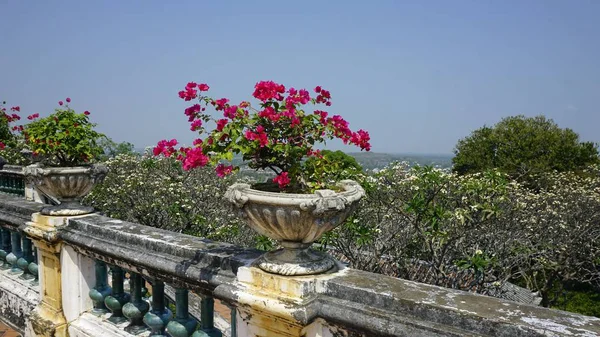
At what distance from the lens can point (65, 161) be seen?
3768mm

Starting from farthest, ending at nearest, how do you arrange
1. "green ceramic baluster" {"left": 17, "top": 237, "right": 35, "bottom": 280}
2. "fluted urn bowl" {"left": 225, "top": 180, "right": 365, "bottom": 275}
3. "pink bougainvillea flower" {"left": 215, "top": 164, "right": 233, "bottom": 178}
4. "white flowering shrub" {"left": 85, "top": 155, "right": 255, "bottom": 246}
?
"white flowering shrub" {"left": 85, "top": 155, "right": 255, "bottom": 246} → "green ceramic baluster" {"left": 17, "top": 237, "right": 35, "bottom": 280} → "pink bougainvillea flower" {"left": 215, "top": 164, "right": 233, "bottom": 178} → "fluted urn bowl" {"left": 225, "top": 180, "right": 365, "bottom": 275}

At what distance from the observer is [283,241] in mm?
2078

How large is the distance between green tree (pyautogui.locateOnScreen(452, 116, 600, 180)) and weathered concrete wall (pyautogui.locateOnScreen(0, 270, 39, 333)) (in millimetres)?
25593

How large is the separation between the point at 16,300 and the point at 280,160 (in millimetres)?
3197

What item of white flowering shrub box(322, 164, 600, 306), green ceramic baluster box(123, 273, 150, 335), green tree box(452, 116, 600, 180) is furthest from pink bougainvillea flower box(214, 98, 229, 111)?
green tree box(452, 116, 600, 180)

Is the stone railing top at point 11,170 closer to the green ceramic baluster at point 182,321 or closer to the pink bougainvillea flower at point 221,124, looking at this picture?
the green ceramic baluster at point 182,321

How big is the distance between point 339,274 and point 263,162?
0.66 meters

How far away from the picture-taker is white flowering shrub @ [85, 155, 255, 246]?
39.0 ft

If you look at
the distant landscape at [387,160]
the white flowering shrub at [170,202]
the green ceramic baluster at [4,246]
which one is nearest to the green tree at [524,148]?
the distant landscape at [387,160]

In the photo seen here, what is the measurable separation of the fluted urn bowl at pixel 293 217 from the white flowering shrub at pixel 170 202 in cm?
928

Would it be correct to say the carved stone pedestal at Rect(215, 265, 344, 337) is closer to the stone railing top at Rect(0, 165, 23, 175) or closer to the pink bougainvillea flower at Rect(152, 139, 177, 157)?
the pink bougainvillea flower at Rect(152, 139, 177, 157)

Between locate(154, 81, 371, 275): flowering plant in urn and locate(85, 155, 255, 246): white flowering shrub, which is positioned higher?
locate(154, 81, 371, 275): flowering plant in urn

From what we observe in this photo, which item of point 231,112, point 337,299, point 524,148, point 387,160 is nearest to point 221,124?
point 231,112

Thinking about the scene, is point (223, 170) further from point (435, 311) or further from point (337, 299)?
point (435, 311)
